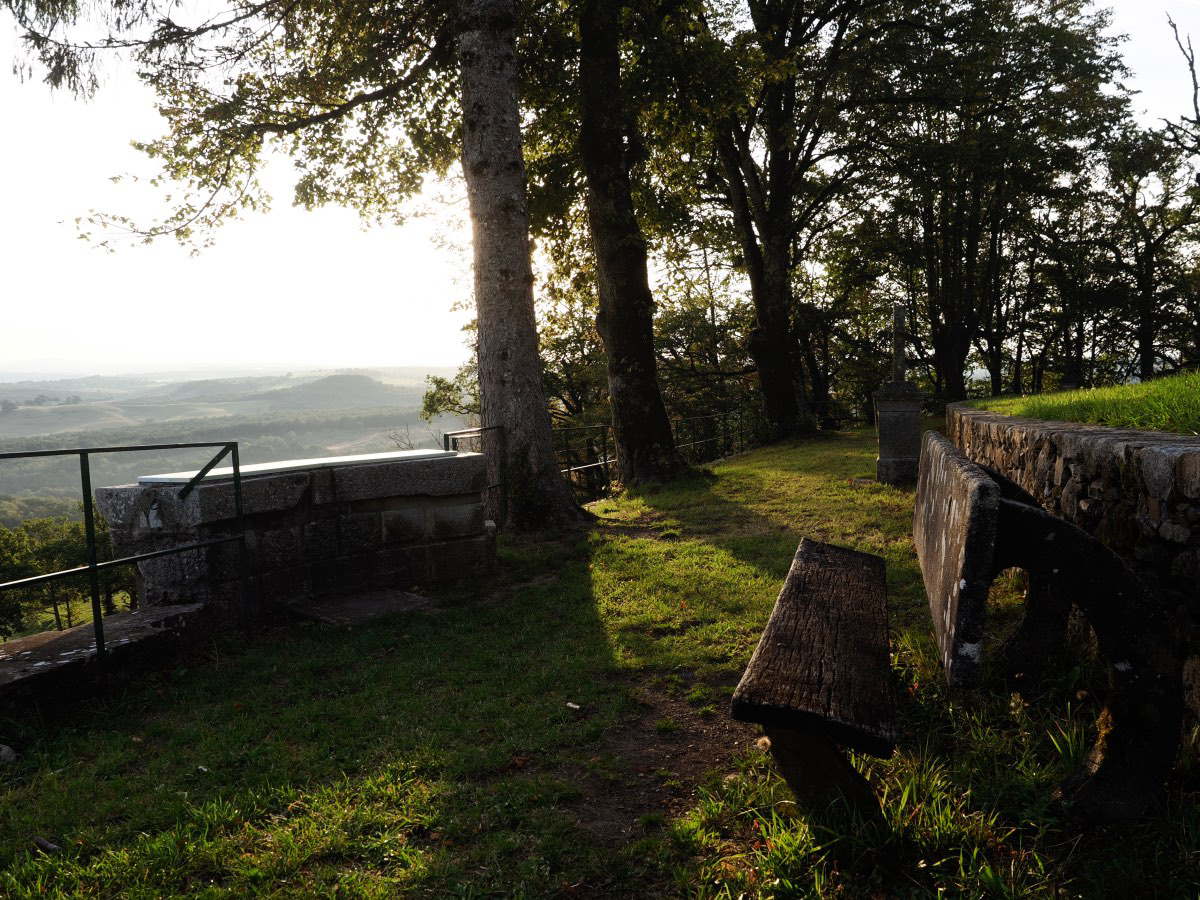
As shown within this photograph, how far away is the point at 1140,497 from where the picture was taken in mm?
2695

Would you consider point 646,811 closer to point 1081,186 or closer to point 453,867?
point 453,867

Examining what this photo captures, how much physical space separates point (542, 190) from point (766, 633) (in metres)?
10.8

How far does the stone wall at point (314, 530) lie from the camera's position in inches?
200

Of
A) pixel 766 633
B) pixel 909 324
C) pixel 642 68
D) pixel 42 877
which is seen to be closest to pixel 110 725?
pixel 42 877

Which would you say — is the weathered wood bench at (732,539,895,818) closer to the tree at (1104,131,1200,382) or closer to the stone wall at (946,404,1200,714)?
the stone wall at (946,404,1200,714)

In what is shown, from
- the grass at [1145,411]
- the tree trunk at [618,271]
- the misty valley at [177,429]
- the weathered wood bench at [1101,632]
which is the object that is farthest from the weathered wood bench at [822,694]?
the misty valley at [177,429]

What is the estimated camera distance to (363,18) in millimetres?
10008

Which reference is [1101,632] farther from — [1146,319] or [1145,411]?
[1146,319]

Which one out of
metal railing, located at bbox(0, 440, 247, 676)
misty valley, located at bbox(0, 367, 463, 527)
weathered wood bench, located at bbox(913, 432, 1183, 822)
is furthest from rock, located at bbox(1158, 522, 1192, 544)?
misty valley, located at bbox(0, 367, 463, 527)

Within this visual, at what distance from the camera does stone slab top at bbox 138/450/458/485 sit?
204 inches

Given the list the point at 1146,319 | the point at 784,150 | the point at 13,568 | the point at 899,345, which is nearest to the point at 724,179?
the point at 784,150

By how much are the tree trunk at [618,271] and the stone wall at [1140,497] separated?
766 cm

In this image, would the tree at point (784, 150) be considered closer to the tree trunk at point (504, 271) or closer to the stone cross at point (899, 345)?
the stone cross at point (899, 345)

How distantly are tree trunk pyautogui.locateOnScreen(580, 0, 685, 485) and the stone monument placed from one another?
312 centimetres
